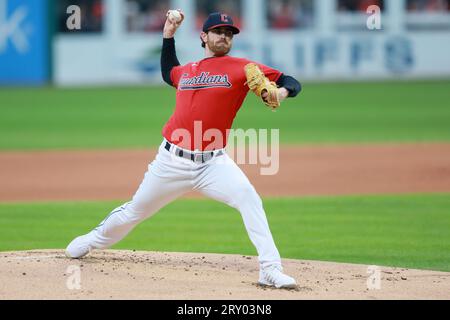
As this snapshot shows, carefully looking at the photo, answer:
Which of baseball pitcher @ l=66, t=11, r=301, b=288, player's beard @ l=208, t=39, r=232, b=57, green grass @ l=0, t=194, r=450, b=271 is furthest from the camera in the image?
green grass @ l=0, t=194, r=450, b=271

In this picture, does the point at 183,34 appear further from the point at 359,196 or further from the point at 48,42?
the point at 359,196

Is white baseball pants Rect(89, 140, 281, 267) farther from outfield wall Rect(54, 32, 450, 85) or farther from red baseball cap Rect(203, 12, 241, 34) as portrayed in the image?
outfield wall Rect(54, 32, 450, 85)

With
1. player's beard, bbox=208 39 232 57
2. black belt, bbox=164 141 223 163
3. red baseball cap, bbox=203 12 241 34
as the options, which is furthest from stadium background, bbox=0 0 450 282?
red baseball cap, bbox=203 12 241 34

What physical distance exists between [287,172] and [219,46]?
8.04 metres

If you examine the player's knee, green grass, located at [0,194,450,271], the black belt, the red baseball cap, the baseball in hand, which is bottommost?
green grass, located at [0,194,450,271]

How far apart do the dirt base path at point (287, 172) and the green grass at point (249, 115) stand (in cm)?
139

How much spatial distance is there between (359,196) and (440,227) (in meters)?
2.39

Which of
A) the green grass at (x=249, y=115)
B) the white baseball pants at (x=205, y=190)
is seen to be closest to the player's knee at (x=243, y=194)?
the white baseball pants at (x=205, y=190)

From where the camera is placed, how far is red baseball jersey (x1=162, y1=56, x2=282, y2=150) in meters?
6.80

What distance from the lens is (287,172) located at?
48.4 ft

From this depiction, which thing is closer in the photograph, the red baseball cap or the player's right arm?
the red baseball cap

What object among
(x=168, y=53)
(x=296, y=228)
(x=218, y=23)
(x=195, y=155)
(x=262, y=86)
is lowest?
(x=296, y=228)

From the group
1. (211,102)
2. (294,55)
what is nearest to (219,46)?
(211,102)

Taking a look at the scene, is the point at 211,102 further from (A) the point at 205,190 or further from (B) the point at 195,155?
(A) the point at 205,190
